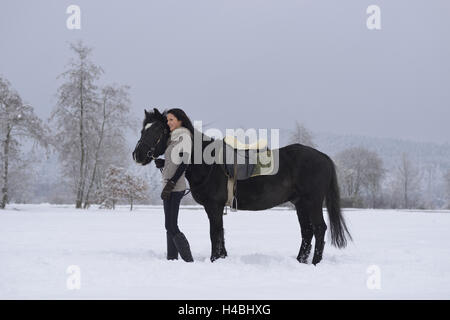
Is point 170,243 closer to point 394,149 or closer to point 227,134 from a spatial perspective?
point 227,134

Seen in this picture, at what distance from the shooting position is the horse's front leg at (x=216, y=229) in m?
6.46

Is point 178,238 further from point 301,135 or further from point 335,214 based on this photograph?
point 301,135

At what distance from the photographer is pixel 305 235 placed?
23.4 ft

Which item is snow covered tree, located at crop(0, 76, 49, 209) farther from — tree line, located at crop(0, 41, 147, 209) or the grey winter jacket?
the grey winter jacket

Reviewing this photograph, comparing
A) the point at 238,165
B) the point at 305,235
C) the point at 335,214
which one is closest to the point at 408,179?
the point at 335,214

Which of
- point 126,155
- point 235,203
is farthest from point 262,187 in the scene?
point 126,155

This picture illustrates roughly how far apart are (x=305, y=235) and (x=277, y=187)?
41.0 inches

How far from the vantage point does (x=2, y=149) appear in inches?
1089

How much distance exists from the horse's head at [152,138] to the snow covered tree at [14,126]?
2423 cm

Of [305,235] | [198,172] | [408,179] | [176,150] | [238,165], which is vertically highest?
[176,150]

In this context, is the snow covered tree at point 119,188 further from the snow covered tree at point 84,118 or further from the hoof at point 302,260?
the hoof at point 302,260

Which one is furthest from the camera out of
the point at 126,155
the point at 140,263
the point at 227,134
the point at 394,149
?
the point at 394,149
